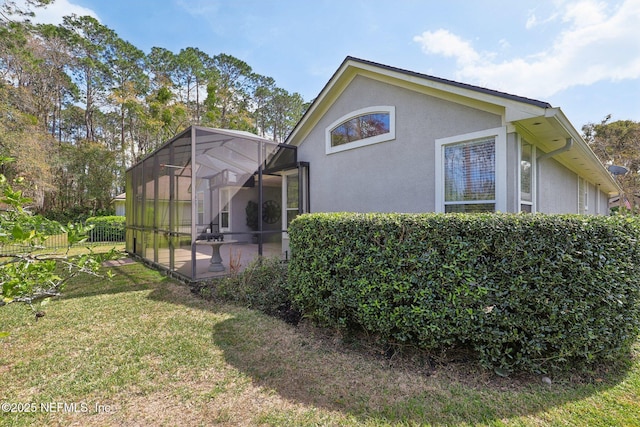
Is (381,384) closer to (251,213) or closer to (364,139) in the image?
(364,139)

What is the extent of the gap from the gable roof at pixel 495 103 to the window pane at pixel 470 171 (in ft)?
1.88

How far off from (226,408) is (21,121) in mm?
23596

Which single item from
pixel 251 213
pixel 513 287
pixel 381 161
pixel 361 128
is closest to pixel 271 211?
pixel 251 213

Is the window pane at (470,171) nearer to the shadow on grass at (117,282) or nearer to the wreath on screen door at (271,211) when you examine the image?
the shadow on grass at (117,282)

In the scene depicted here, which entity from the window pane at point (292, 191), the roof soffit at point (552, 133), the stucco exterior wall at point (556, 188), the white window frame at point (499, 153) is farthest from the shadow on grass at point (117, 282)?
the stucco exterior wall at point (556, 188)

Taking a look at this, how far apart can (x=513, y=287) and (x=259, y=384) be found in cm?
283

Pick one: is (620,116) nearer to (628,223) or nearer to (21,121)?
(628,223)

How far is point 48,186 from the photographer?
18.4 metres

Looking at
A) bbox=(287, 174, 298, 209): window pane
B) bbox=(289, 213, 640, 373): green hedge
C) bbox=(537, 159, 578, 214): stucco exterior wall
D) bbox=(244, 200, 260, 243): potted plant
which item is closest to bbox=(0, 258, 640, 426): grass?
bbox=(289, 213, 640, 373): green hedge

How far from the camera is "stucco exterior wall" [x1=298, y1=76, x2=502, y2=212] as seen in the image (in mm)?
5645

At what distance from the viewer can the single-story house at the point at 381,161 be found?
16.7 feet

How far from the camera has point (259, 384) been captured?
3037mm

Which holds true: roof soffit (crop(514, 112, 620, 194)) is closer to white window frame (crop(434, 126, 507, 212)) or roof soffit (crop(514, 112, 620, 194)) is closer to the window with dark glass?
white window frame (crop(434, 126, 507, 212))

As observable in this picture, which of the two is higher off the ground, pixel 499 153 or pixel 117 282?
pixel 499 153
